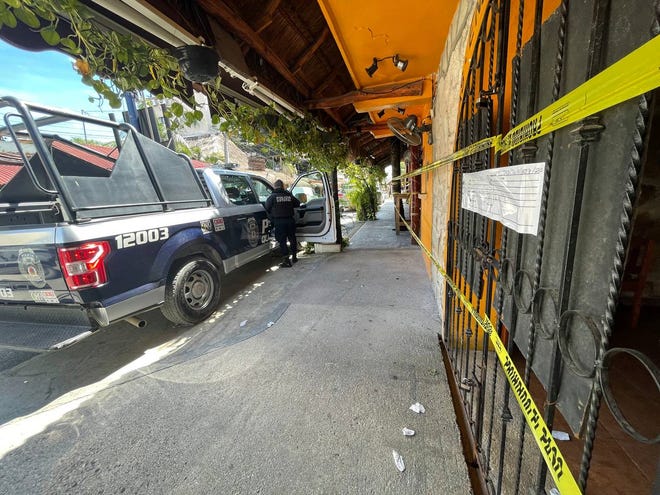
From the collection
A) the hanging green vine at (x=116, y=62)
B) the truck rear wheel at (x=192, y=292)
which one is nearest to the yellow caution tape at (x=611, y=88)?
the hanging green vine at (x=116, y=62)

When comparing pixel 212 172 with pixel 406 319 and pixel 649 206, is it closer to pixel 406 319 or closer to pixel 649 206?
pixel 406 319

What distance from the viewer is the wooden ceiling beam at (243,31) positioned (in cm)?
218

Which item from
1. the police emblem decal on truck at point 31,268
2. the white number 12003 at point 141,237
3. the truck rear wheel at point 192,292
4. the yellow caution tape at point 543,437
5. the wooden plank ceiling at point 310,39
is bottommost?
the truck rear wheel at point 192,292

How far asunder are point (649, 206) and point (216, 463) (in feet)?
13.3

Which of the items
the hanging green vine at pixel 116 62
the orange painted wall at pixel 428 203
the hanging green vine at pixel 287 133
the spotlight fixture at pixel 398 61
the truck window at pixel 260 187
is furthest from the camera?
the truck window at pixel 260 187

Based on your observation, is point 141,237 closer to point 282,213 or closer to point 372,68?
point 282,213

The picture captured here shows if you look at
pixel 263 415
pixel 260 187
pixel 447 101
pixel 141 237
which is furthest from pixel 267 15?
pixel 260 187

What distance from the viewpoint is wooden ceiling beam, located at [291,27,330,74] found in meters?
3.00

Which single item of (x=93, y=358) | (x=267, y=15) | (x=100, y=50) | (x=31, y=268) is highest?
(x=267, y=15)

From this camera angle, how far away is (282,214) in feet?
16.4

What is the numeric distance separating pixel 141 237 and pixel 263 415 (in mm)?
2015

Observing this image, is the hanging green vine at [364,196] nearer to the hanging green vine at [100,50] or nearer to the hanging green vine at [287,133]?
the hanging green vine at [287,133]

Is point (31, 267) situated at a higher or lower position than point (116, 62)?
lower

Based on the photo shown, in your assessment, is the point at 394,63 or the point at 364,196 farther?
the point at 364,196
